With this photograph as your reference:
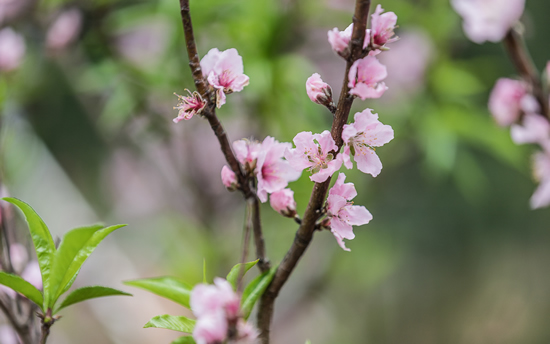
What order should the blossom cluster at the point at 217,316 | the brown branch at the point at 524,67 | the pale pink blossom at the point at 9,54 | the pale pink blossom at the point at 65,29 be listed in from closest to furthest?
the blossom cluster at the point at 217,316, the brown branch at the point at 524,67, the pale pink blossom at the point at 9,54, the pale pink blossom at the point at 65,29

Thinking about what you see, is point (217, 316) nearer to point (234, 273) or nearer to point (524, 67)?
point (234, 273)

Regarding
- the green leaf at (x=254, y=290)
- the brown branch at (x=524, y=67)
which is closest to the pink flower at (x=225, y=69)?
the green leaf at (x=254, y=290)

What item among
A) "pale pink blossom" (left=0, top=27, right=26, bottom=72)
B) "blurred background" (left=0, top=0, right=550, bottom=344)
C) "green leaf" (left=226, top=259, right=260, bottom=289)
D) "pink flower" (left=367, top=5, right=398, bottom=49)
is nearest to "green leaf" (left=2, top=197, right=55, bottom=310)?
"green leaf" (left=226, top=259, right=260, bottom=289)

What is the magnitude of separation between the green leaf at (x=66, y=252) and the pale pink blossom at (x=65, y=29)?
65cm

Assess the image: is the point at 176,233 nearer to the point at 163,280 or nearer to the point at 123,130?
the point at 123,130

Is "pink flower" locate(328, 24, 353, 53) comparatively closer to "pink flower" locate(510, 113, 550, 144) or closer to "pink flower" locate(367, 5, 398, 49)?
"pink flower" locate(367, 5, 398, 49)

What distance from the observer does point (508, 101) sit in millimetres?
443

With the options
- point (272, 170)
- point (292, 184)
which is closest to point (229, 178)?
point (272, 170)

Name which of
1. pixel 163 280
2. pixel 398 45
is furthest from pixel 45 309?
pixel 398 45

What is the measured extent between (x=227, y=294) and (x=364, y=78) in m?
0.12

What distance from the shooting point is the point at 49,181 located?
3.59 feet

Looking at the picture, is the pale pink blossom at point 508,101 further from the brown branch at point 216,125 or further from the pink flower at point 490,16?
the brown branch at point 216,125

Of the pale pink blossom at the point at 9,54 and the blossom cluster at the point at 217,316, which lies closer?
the blossom cluster at the point at 217,316

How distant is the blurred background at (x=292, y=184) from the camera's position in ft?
2.43
